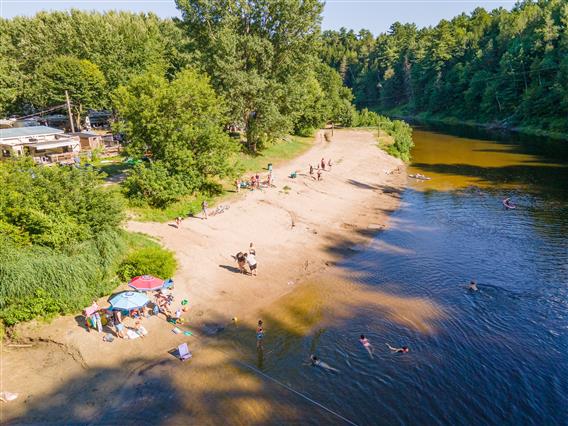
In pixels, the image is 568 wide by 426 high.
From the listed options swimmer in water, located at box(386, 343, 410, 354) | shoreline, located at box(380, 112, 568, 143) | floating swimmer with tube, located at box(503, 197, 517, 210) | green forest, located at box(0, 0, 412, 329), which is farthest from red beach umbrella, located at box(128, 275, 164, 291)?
shoreline, located at box(380, 112, 568, 143)

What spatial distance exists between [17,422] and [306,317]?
12.5 metres

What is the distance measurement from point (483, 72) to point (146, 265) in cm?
10370

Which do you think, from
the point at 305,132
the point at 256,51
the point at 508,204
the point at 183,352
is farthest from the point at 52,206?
the point at 305,132

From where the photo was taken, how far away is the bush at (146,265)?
2270 centimetres

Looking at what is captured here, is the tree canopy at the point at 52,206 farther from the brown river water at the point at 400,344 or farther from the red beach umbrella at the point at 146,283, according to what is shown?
the brown river water at the point at 400,344

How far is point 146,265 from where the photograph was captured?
22.7m

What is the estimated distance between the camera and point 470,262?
2698cm

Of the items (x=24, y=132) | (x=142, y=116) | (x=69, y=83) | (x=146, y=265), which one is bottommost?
(x=146, y=265)

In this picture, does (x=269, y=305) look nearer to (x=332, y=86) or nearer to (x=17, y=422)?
(x=17, y=422)

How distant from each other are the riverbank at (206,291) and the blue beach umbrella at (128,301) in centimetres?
139

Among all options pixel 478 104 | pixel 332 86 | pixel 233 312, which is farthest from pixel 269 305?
pixel 478 104

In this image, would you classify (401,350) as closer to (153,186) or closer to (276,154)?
(153,186)

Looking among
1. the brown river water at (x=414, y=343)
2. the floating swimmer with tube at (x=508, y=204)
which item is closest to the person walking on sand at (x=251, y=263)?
the brown river water at (x=414, y=343)

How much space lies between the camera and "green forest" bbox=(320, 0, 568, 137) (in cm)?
8088
